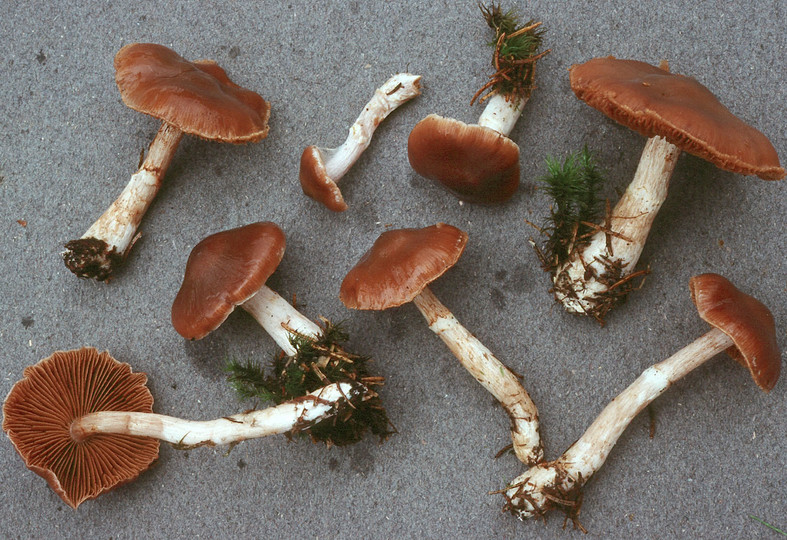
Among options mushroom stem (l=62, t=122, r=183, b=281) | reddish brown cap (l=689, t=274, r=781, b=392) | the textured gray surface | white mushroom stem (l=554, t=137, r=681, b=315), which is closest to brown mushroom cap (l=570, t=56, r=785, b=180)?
white mushroom stem (l=554, t=137, r=681, b=315)

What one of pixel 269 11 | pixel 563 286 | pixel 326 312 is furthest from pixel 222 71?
pixel 563 286

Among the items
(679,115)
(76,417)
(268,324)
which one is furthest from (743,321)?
(76,417)

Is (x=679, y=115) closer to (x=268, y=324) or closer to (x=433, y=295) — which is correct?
(x=433, y=295)

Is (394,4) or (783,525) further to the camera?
(394,4)

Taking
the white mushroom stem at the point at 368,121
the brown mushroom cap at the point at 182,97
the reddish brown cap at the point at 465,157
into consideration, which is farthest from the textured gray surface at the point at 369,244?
the brown mushroom cap at the point at 182,97

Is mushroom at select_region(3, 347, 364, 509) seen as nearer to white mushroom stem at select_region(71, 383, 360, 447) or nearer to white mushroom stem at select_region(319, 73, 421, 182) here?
white mushroom stem at select_region(71, 383, 360, 447)

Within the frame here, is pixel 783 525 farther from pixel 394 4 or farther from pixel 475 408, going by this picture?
pixel 394 4
